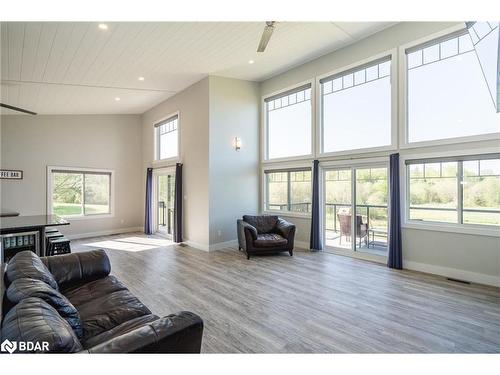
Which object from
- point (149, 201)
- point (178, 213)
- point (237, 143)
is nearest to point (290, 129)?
point (237, 143)

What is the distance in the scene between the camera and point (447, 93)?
14.7ft

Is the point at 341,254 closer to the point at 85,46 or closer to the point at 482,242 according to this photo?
the point at 482,242

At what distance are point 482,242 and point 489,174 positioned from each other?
1.02 metres

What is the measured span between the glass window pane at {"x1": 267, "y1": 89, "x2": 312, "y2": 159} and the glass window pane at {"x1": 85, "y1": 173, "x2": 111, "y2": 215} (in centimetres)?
546

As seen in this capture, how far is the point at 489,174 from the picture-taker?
404cm

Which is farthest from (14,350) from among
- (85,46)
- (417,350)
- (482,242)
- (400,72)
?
(400,72)

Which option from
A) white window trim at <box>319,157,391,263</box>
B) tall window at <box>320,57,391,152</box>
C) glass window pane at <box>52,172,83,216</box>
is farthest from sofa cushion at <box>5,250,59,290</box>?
glass window pane at <box>52,172,83,216</box>

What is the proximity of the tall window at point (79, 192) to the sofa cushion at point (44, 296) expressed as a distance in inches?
276

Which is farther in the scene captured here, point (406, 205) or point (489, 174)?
point (406, 205)

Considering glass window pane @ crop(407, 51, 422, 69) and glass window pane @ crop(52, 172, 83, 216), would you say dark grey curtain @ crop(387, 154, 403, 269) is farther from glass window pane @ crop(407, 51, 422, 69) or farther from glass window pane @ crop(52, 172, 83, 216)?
glass window pane @ crop(52, 172, 83, 216)

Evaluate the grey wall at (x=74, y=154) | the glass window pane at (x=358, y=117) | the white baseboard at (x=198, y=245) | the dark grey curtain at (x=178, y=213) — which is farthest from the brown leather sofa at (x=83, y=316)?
the grey wall at (x=74, y=154)

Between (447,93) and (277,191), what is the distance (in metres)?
4.02

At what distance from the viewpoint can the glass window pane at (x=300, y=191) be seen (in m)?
6.48
